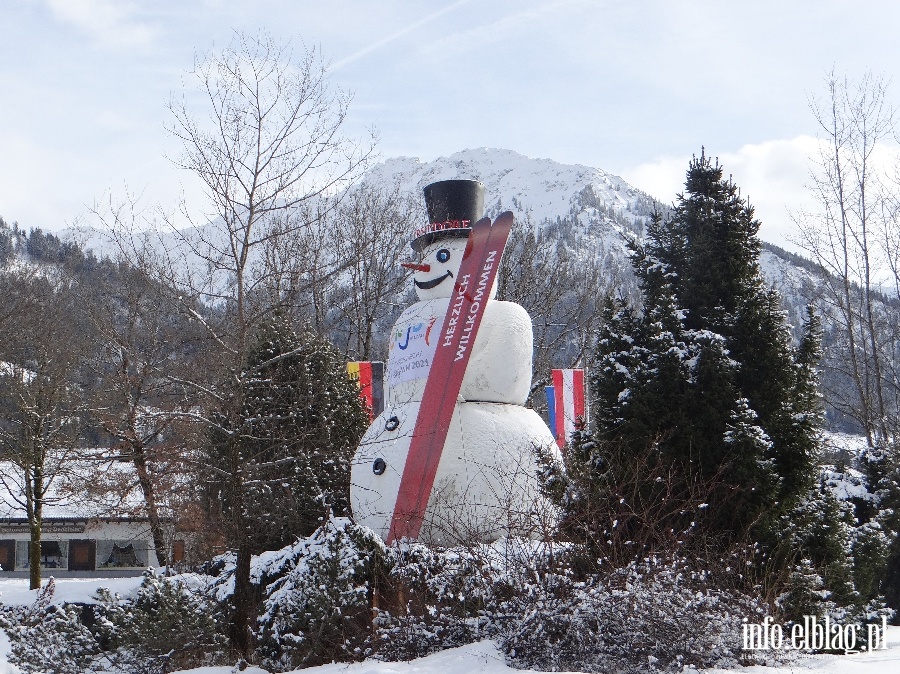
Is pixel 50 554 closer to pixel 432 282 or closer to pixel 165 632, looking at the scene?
pixel 165 632

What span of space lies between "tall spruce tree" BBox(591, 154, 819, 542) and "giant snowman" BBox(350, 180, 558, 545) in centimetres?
143

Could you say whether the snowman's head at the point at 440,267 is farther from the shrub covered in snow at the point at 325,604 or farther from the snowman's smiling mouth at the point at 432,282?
the shrub covered in snow at the point at 325,604

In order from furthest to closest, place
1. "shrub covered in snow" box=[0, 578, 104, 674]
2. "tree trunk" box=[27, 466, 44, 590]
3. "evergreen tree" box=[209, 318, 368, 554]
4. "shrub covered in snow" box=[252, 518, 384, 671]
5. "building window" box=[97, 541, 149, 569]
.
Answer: "building window" box=[97, 541, 149, 569]
"tree trunk" box=[27, 466, 44, 590]
"evergreen tree" box=[209, 318, 368, 554]
"shrub covered in snow" box=[0, 578, 104, 674]
"shrub covered in snow" box=[252, 518, 384, 671]

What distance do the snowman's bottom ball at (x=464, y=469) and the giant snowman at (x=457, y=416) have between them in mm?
12

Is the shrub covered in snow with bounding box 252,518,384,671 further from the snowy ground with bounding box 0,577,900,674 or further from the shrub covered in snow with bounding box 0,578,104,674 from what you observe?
the shrub covered in snow with bounding box 0,578,104,674

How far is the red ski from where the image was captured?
400 inches

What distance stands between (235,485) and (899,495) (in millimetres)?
8735

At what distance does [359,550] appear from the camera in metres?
8.75

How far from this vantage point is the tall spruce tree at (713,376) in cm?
826

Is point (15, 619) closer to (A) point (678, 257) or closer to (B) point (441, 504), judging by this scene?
(B) point (441, 504)

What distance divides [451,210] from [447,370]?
2.31 m

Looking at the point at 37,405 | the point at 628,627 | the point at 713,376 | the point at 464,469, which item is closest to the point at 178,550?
the point at 37,405

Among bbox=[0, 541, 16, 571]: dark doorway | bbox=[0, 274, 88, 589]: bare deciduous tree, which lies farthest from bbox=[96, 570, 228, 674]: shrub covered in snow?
bbox=[0, 541, 16, 571]: dark doorway

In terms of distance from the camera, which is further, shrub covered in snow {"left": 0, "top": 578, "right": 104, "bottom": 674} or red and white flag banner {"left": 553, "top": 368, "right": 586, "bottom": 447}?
red and white flag banner {"left": 553, "top": 368, "right": 586, "bottom": 447}
